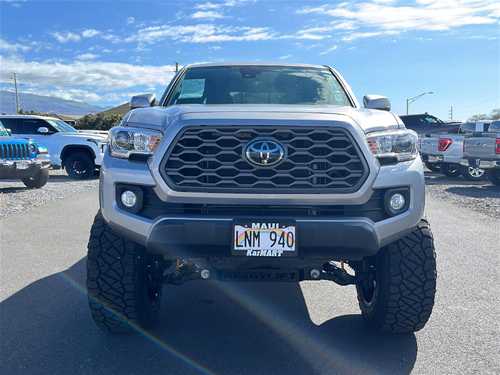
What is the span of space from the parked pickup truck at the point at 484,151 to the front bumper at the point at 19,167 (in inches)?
433

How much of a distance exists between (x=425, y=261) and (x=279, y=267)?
3.11 feet

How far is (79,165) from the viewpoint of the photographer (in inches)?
591

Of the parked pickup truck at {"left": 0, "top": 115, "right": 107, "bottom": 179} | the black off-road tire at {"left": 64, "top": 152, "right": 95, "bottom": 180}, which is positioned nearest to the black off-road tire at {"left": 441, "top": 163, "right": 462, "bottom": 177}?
the parked pickup truck at {"left": 0, "top": 115, "right": 107, "bottom": 179}

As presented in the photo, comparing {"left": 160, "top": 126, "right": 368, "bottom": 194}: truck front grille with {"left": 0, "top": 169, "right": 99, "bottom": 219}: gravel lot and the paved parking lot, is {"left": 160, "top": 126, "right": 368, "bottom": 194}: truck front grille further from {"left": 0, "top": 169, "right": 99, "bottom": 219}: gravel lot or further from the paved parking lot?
{"left": 0, "top": 169, "right": 99, "bottom": 219}: gravel lot

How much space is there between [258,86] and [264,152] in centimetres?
166

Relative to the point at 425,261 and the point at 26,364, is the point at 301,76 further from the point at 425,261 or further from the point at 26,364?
the point at 26,364

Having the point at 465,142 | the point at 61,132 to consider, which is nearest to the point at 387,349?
the point at 465,142

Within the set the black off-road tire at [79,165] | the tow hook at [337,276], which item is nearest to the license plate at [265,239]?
the tow hook at [337,276]

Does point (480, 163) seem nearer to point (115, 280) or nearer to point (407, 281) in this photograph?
point (407, 281)

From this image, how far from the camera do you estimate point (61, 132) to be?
14.9 metres

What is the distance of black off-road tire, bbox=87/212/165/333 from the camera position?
10.1 ft

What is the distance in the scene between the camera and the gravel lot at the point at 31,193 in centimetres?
920

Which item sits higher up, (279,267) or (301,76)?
(301,76)

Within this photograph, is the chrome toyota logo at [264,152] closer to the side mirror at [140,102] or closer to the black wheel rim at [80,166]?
the side mirror at [140,102]
